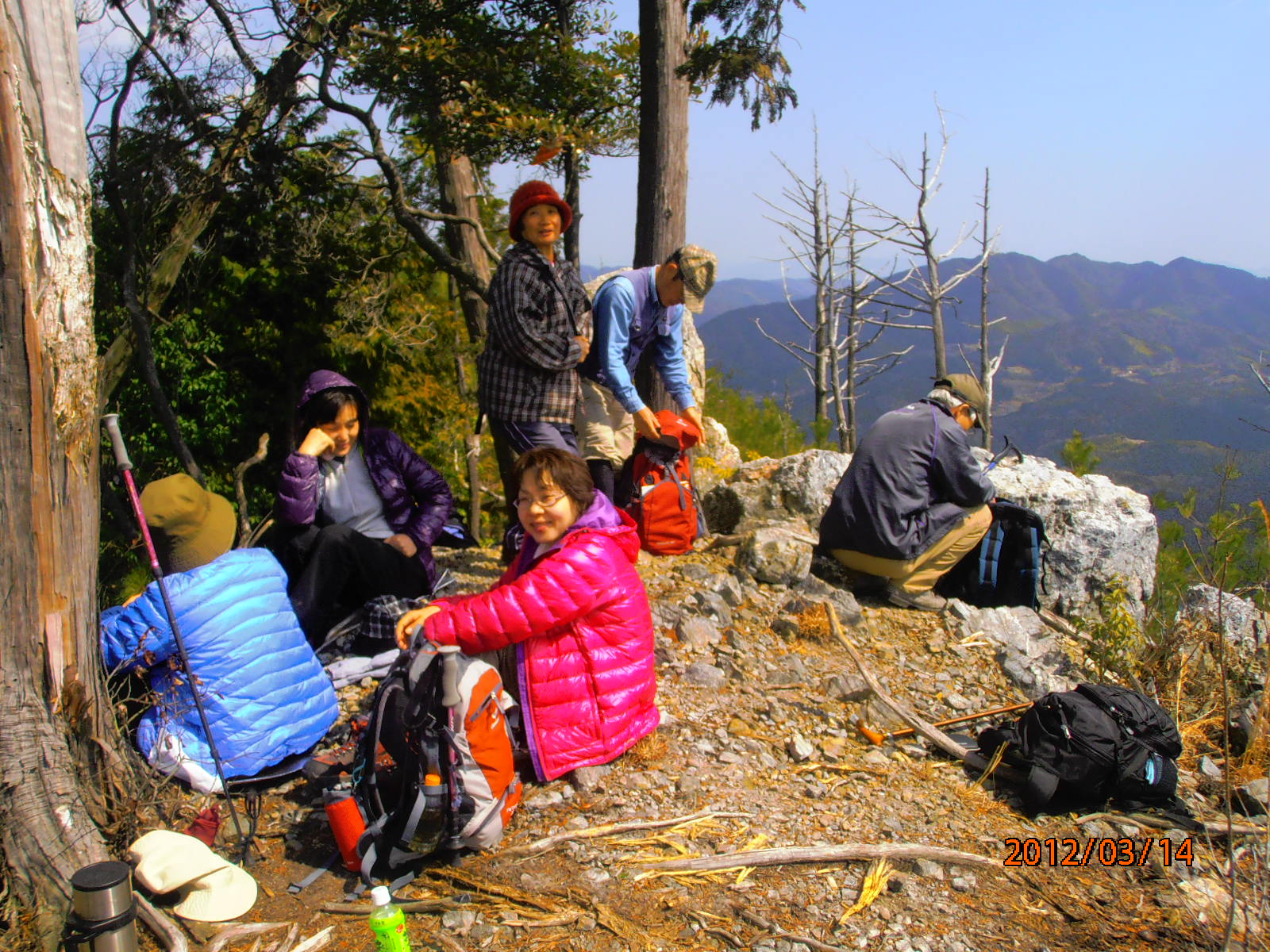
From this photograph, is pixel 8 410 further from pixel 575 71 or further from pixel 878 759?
pixel 575 71

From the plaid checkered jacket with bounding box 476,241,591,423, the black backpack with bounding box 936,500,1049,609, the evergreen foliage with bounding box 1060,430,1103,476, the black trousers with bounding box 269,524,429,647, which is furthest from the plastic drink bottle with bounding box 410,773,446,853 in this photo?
the evergreen foliage with bounding box 1060,430,1103,476

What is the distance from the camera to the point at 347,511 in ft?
13.0

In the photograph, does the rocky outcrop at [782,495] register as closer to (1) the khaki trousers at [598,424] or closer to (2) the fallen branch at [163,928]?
(1) the khaki trousers at [598,424]

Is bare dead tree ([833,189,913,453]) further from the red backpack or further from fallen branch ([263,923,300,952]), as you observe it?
fallen branch ([263,923,300,952])

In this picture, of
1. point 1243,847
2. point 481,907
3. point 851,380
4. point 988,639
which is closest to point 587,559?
point 481,907

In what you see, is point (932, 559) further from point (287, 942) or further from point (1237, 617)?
point (287, 942)

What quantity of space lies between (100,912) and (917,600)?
4.29 meters

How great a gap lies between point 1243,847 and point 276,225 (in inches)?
422

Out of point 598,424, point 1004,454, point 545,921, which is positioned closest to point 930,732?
point 545,921

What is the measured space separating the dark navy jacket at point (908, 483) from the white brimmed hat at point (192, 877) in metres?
3.62

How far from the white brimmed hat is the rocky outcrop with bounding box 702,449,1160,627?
3.40 m

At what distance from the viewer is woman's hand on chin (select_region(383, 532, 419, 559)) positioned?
3949 mm

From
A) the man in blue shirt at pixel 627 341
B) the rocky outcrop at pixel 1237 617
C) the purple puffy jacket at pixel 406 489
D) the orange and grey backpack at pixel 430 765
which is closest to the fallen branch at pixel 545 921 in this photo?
the orange and grey backpack at pixel 430 765
